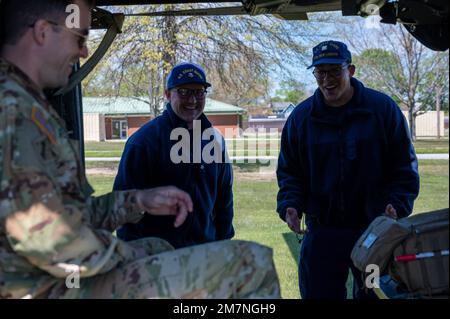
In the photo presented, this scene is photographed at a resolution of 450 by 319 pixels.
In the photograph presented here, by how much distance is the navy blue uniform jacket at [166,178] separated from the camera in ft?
11.4

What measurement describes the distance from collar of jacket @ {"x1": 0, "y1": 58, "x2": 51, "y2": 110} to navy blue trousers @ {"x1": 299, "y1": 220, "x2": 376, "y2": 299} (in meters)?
2.20

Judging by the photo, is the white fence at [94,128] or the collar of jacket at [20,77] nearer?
the collar of jacket at [20,77]

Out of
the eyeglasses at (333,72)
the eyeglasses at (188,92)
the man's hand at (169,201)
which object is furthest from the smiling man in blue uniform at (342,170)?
the man's hand at (169,201)

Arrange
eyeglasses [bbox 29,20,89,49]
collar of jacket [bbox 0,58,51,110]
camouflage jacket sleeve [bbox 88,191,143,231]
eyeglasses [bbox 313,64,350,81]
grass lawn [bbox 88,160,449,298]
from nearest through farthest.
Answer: collar of jacket [bbox 0,58,51,110], eyeglasses [bbox 29,20,89,49], camouflage jacket sleeve [bbox 88,191,143,231], eyeglasses [bbox 313,64,350,81], grass lawn [bbox 88,160,449,298]

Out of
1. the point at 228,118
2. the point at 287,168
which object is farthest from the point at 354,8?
the point at 228,118

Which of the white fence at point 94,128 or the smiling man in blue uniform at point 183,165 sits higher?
the white fence at point 94,128

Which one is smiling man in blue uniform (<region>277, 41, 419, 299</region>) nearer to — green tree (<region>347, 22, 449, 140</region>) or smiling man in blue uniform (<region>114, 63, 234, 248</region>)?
smiling man in blue uniform (<region>114, 63, 234, 248</region>)

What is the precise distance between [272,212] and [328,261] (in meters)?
7.26

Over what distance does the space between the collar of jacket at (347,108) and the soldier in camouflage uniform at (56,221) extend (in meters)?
1.72

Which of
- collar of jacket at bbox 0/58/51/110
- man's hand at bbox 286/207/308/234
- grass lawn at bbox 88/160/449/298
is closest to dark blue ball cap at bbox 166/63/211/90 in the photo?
man's hand at bbox 286/207/308/234

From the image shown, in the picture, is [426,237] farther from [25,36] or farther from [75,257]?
[25,36]

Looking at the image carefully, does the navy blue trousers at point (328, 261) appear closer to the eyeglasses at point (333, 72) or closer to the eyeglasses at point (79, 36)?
the eyeglasses at point (333, 72)

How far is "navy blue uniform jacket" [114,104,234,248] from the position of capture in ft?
11.4
